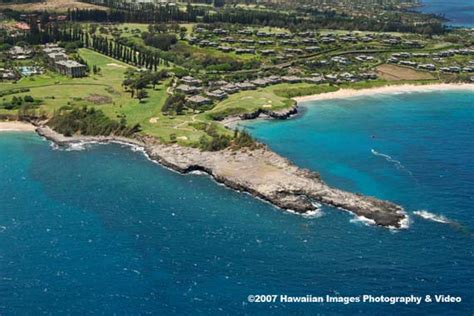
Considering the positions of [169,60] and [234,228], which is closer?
[234,228]

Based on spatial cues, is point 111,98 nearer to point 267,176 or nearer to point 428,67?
point 267,176

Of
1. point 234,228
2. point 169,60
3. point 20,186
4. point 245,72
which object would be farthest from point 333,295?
point 169,60

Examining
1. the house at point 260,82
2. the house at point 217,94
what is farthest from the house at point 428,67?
the house at point 217,94

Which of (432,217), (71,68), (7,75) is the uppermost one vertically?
(71,68)

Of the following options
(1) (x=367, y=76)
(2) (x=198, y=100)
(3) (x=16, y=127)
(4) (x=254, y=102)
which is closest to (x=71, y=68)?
(3) (x=16, y=127)

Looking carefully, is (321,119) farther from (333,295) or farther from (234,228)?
(333,295)

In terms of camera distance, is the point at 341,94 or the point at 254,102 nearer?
the point at 254,102

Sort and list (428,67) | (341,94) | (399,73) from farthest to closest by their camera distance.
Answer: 1. (428,67)
2. (399,73)
3. (341,94)
